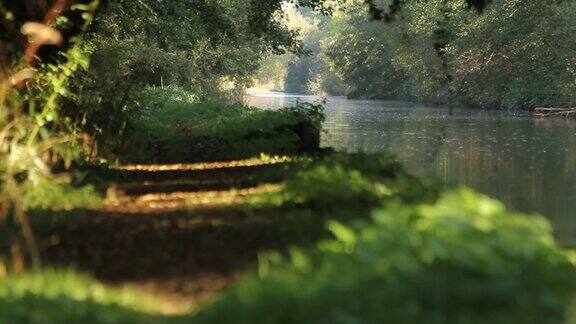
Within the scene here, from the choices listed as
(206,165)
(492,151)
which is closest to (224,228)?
(206,165)

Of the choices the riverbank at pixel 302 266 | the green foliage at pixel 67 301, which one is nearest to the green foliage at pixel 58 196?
the riverbank at pixel 302 266

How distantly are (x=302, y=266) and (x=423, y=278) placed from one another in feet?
3.04

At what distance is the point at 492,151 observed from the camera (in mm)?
29078

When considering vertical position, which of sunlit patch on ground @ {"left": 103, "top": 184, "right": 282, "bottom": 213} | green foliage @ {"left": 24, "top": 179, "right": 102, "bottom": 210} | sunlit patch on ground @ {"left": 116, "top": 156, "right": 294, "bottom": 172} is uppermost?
green foliage @ {"left": 24, "top": 179, "right": 102, "bottom": 210}

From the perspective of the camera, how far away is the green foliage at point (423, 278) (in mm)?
5785

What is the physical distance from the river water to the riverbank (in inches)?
154

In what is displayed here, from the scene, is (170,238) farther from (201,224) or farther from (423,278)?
(423,278)

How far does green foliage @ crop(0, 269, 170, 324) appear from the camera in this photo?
5852 mm

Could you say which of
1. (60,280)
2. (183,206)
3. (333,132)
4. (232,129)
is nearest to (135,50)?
(333,132)

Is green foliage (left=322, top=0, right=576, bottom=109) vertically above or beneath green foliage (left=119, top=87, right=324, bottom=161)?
above

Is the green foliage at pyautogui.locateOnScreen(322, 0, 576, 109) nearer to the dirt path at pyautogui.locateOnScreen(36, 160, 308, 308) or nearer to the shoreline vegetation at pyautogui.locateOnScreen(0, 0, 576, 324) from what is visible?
the shoreline vegetation at pyautogui.locateOnScreen(0, 0, 576, 324)

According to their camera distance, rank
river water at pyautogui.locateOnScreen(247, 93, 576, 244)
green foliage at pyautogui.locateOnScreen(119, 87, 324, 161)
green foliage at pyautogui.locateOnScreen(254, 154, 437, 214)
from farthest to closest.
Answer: green foliage at pyautogui.locateOnScreen(119, 87, 324, 161)
river water at pyautogui.locateOnScreen(247, 93, 576, 244)
green foliage at pyautogui.locateOnScreen(254, 154, 437, 214)

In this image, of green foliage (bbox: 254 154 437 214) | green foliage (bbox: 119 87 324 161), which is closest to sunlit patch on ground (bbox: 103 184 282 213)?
green foliage (bbox: 254 154 437 214)

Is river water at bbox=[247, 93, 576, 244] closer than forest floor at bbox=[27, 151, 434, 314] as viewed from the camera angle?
No
